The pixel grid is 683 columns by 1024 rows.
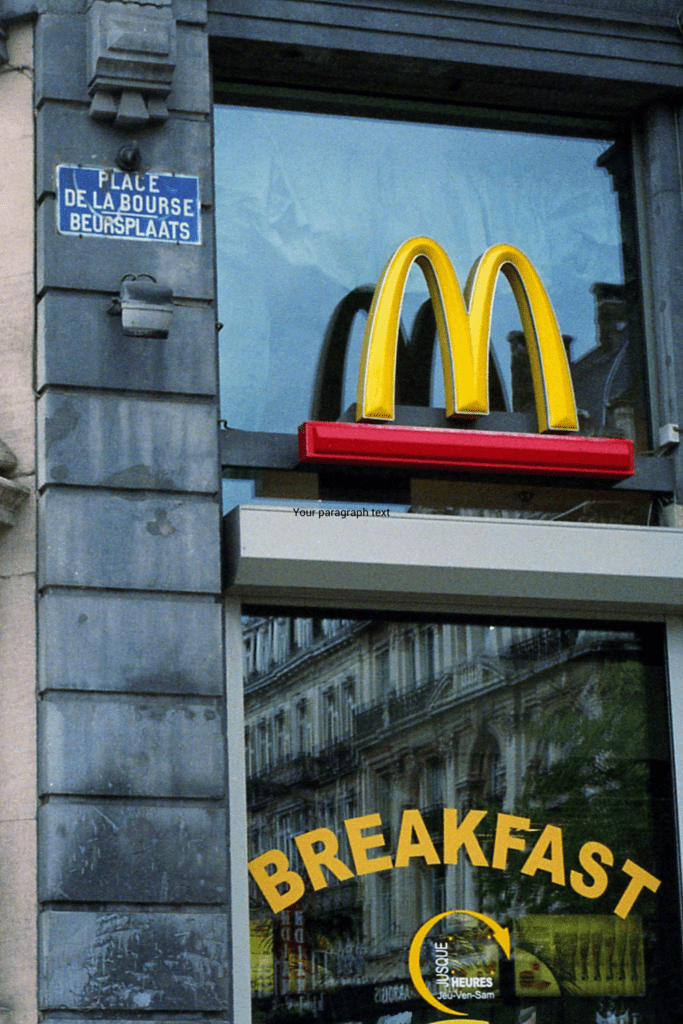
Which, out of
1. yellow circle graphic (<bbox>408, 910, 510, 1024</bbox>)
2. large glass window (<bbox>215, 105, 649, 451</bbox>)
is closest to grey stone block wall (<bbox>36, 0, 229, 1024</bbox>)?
large glass window (<bbox>215, 105, 649, 451</bbox>)

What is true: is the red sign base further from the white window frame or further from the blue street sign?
the blue street sign

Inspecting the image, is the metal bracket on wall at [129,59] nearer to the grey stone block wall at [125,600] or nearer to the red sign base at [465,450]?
the grey stone block wall at [125,600]

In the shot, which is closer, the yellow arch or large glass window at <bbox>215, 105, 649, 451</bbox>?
the yellow arch

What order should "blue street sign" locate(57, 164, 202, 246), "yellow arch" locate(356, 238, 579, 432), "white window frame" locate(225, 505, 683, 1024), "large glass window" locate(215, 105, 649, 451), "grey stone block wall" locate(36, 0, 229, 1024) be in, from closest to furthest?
1. "grey stone block wall" locate(36, 0, 229, 1024)
2. "white window frame" locate(225, 505, 683, 1024)
3. "blue street sign" locate(57, 164, 202, 246)
4. "yellow arch" locate(356, 238, 579, 432)
5. "large glass window" locate(215, 105, 649, 451)

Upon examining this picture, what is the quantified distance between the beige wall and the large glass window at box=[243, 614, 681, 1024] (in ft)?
4.75

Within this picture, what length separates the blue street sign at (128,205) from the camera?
356 inches

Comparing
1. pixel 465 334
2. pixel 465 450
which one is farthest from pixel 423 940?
pixel 465 334

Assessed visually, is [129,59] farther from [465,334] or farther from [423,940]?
[423,940]

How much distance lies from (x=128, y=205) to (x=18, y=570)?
7.62ft

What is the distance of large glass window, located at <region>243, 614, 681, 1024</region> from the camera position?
9.07m

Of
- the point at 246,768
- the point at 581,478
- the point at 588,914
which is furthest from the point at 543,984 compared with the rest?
the point at 581,478

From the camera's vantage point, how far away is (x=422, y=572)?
9.11 meters

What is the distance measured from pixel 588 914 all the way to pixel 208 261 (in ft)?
15.5

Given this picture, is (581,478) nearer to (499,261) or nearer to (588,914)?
(499,261)
